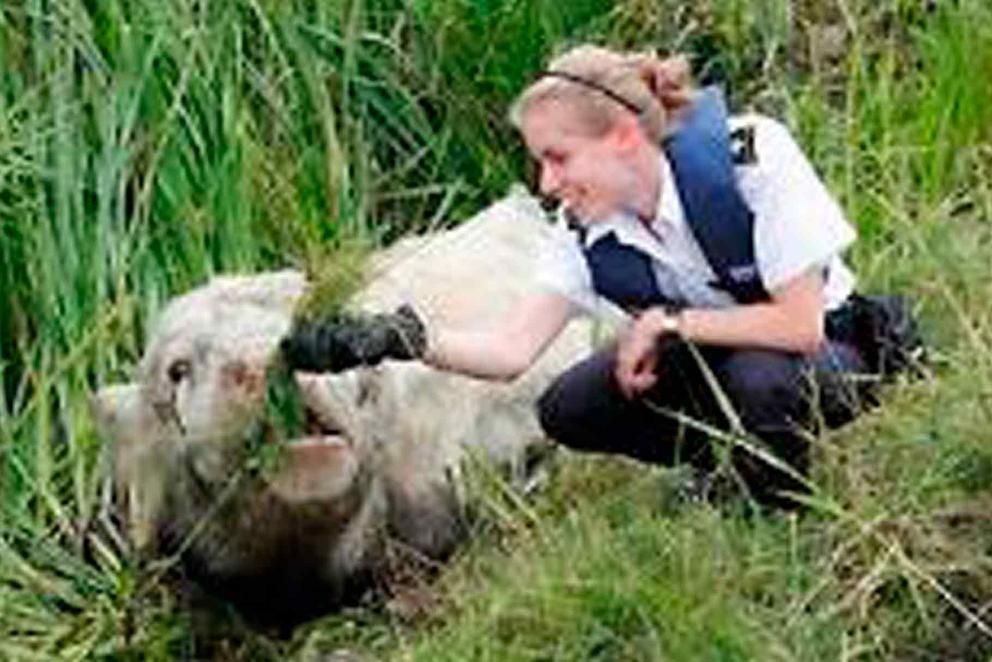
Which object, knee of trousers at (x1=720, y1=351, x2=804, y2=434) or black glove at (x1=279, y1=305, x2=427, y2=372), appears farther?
knee of trousers at (x1=720, y1=351, x2=804, y2=434)

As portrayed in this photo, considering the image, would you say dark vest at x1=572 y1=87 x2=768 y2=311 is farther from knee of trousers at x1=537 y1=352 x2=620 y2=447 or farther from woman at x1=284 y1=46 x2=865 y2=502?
knee of trousers at x1=537 y1=352 x2=620 y2=447

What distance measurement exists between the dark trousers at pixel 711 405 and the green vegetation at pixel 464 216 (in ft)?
0.30

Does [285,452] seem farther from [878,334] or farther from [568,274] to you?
[878,334]

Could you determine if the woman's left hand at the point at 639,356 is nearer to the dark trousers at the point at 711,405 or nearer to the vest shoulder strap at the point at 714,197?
the dark trousers at the point at 711,405

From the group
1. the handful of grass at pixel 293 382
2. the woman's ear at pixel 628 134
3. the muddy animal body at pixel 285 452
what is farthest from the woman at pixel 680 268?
the muddy animal body at pixel 285 452

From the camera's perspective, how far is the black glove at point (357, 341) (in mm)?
4832

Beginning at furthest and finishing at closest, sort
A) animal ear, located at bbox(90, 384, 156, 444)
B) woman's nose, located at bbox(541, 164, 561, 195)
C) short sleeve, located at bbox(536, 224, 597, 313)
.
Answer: animal ear, located at bbox(90, 384, 156, 444) → short sleeve, located at bbox(536, 224, 597, 313) → woman's nose, located at bbox(541, 164, 561, 195)

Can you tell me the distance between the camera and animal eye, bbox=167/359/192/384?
5.34 meters

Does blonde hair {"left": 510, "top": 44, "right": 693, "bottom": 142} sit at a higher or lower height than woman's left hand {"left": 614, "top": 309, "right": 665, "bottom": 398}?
higher

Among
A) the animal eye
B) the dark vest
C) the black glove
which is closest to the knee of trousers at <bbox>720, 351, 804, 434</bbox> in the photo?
the dark vest

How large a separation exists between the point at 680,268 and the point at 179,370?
0.98m

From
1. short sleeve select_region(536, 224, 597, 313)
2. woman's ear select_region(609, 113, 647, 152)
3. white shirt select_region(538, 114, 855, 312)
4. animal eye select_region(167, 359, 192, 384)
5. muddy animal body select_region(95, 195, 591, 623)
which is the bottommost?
muddy animal body select_region(95, 195, 591, 623)

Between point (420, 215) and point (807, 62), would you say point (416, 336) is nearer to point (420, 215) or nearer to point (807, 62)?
point (420, 215)

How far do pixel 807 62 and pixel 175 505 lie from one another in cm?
265
